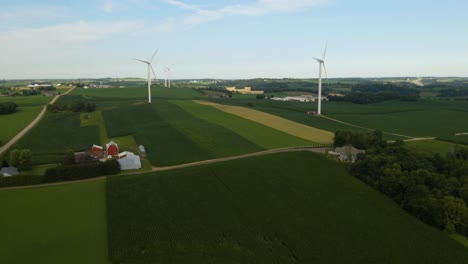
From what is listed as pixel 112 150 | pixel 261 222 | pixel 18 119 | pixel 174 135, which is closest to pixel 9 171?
pixel 112 150

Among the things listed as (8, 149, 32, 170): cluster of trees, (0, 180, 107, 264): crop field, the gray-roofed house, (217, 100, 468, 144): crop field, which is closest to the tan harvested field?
(217, 100, 468, 144): crop field

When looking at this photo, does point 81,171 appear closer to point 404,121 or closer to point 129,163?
point 129,163

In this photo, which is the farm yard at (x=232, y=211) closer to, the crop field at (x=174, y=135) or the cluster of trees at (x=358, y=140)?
the crop field at (x=174, y=135)

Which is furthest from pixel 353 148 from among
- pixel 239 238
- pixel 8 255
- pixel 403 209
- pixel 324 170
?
pixel 8 255

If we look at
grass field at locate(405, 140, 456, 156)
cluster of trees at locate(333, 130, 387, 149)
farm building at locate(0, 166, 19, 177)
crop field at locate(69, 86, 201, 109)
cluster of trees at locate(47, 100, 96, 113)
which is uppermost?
crop field at locate(69, 86, 201, 109)

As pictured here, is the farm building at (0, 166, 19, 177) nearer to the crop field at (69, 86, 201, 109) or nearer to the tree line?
the tree line

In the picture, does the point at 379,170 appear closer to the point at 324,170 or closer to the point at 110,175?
the point at 324,170
